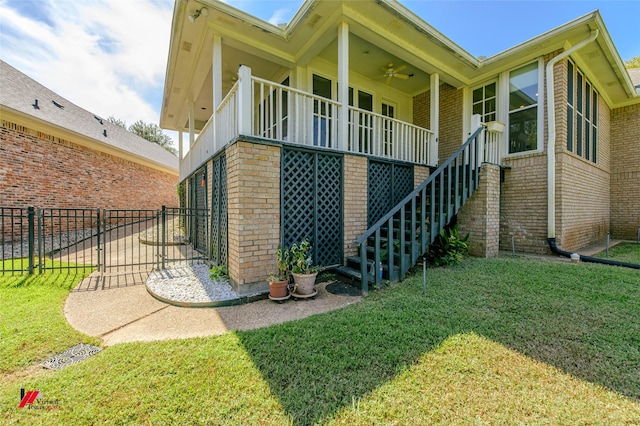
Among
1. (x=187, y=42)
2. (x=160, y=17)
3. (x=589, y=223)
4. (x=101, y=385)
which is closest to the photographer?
(x=101, y=385)

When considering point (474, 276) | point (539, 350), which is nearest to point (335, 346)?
point (539, 350)

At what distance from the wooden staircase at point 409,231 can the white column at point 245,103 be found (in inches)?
95.0

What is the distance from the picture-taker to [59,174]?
924cm

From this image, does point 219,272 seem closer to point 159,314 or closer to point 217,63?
point 159,314

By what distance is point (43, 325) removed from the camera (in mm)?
3113

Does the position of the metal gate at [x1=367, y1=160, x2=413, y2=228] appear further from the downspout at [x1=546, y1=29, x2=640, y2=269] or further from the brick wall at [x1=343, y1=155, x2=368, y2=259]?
the downspout at [x1=546, y1=29, x2=640, y2=269]

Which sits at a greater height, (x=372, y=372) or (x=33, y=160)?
(x=33, y=160)

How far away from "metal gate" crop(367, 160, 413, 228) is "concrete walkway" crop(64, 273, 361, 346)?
2.10 m

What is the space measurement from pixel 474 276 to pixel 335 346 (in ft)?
10.5

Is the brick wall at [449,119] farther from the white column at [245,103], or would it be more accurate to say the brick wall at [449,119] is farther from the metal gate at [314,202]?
the white column at [245,103]

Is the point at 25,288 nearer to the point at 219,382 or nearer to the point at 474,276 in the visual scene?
the point at 219,382

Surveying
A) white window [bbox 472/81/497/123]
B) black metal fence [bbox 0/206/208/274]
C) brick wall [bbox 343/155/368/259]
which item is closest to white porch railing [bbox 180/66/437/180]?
brick wall [bbox 343/155/368/259]

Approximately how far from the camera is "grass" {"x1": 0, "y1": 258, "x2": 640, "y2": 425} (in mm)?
1769

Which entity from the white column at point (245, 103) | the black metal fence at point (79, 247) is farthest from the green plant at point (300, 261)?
the black metal fence at point (79, 247)
